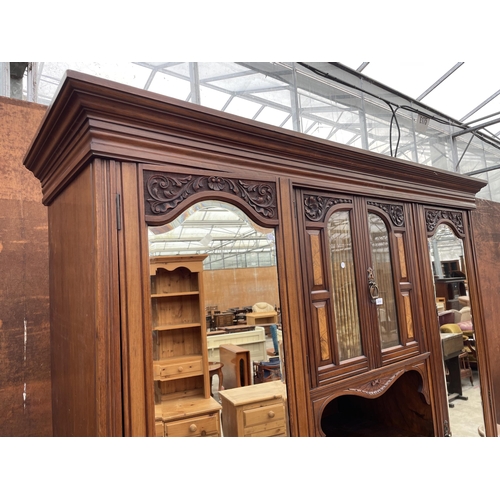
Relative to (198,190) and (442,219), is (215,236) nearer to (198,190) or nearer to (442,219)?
(198,190)

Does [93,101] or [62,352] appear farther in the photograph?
[62,352]

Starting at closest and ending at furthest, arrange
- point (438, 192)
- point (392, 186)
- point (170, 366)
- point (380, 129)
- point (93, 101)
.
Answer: point (93, 101)
point (170, 366)
point (392, 186)
point (438, 192)
point (380, 129)

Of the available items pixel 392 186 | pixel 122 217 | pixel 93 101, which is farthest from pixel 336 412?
pixel 93 101

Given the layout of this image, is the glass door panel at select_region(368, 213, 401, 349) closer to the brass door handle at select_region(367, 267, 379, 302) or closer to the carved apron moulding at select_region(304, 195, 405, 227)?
the brass door handle at select_region(367, 267, 379, 302)

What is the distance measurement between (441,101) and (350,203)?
374 centimetres

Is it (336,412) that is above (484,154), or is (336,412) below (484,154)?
below

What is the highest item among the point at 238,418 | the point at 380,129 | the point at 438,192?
the point at 380,129

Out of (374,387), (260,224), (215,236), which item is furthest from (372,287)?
(215,236)

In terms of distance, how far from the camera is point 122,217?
2.44 feet

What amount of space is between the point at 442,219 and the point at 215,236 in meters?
1.16

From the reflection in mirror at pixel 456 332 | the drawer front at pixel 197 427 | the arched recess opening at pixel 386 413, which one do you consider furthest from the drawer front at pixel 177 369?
the reflection in mirror at pixel 456 332

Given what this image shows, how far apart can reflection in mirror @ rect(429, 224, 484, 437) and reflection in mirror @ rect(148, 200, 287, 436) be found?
2.90 ft

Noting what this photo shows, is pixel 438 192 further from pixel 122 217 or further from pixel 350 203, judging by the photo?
pixel 122 217

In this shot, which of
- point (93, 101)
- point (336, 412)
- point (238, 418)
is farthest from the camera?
point (336, 412)
